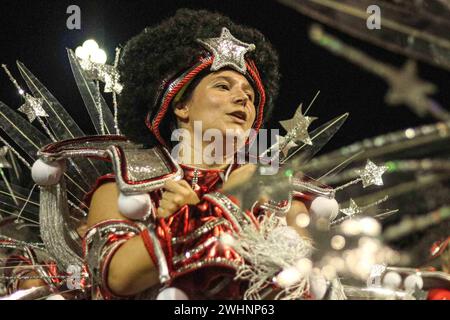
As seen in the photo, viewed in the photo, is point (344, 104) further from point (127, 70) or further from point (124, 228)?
point (124, 228)

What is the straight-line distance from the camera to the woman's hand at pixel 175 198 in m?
1.65

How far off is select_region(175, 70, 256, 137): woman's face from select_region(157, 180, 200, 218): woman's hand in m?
0.22

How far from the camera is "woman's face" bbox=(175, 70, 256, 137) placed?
1.82 metres

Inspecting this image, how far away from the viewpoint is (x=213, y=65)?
1.87 m

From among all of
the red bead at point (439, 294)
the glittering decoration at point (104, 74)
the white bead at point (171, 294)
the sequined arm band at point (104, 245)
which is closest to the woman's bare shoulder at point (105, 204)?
the sequined arm band at point (104, 245)

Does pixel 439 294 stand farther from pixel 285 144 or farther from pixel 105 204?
pixel 105 204

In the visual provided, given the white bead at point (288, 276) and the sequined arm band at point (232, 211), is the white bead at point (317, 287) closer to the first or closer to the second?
the white bead at point (288, 276)

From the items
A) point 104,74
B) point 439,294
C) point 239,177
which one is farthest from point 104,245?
point 439,294

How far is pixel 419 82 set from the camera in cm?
91

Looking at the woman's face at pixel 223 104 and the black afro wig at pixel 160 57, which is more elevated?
the black afro wig at pixel 160 57

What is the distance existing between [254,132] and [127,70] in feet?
1.34

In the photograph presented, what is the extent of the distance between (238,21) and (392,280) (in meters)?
0.96

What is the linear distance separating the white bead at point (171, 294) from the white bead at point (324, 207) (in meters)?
0.48
